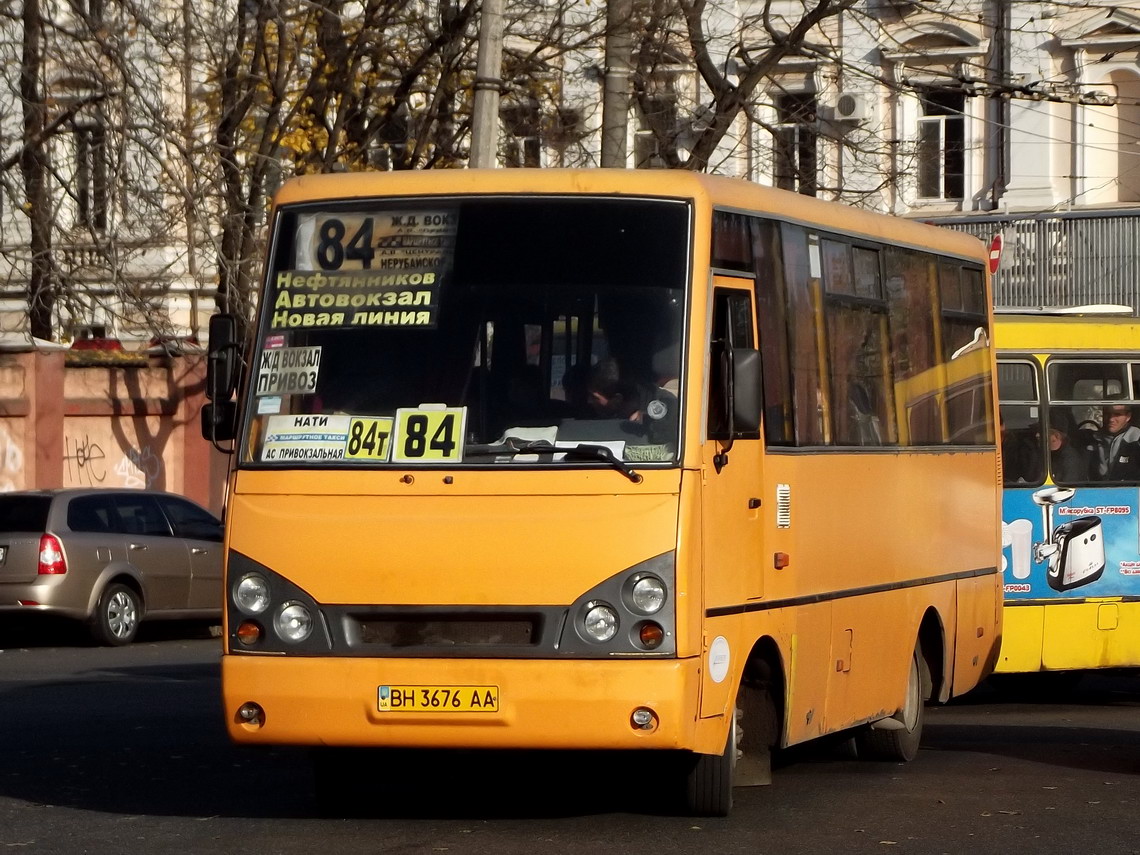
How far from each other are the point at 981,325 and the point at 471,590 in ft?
18.6

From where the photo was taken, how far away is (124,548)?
20.2 meters

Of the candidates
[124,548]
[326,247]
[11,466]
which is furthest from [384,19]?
[326,247]

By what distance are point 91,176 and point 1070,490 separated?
48.3ft

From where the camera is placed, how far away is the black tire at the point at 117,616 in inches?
776

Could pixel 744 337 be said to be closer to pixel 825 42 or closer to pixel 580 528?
pixel 580 528

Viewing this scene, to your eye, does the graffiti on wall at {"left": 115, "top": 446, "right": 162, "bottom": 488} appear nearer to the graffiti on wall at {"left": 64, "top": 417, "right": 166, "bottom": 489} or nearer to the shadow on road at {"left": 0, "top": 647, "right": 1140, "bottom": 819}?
the graffiti on wall at {"left": 64, "top": 417, "right": 166, "bottom": 489}

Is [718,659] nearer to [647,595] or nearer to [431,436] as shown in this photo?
[647,595]

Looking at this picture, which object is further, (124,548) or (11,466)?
(11,466)

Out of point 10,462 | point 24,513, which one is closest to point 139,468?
point 10,462

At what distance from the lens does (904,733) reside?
1104 cm

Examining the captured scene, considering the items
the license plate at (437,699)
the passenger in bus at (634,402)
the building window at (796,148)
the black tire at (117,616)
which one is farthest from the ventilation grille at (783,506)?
the building window at (796,148)

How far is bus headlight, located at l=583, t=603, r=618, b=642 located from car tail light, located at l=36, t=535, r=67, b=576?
1241 cm

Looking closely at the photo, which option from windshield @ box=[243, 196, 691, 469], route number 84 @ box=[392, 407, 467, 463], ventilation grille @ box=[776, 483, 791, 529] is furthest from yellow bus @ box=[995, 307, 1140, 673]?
route number 84 @ box=[392, 407, 467, 463]

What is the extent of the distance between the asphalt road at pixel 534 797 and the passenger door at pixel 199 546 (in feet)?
24.0
